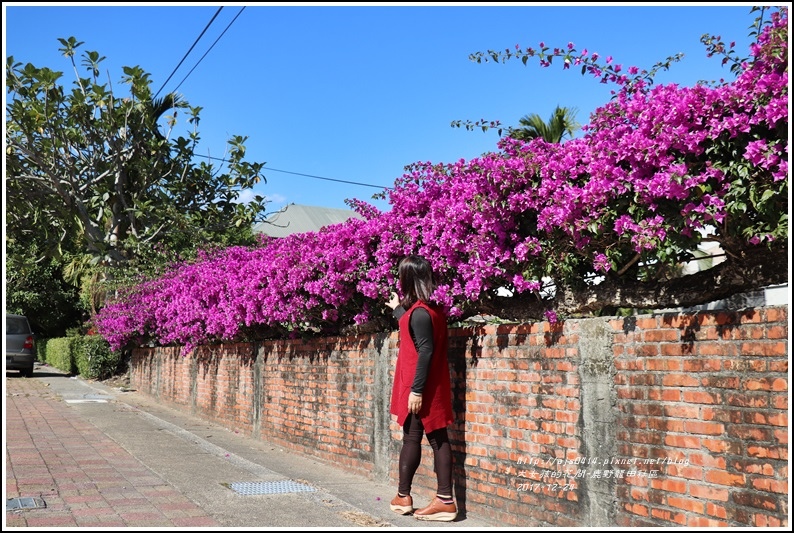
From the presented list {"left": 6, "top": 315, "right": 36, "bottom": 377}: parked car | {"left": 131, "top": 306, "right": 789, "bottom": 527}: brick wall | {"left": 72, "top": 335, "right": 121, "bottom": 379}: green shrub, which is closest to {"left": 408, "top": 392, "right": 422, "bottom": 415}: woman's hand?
{"left": 131, "top": 306, "right": 789, "bottom": 527}: brick wall

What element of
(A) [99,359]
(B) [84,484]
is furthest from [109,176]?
(B) [84,484]

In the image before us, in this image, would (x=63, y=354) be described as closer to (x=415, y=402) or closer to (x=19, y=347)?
(x=19, y=347)

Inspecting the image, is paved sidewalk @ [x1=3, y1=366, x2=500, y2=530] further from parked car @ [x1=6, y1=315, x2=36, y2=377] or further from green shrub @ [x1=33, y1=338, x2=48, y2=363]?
green shrub @ [x1=33, y1=338, x2=48, y2=363]

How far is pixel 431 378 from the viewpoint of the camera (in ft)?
17.6

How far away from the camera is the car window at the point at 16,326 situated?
22397 millimetres

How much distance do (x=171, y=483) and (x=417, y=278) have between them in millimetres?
2976

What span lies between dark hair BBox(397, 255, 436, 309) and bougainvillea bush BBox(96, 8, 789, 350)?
173 mm

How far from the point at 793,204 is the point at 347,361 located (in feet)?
16.6

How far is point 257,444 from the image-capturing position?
31.3 feet

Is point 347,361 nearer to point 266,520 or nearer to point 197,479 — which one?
point 197,479

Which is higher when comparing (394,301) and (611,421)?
(394,301)

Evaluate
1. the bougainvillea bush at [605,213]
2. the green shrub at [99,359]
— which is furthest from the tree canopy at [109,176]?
the bougainvillea bush at [605,213]

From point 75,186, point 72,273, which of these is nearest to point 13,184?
point 75,186

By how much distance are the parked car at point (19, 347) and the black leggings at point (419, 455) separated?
65.8 ft
